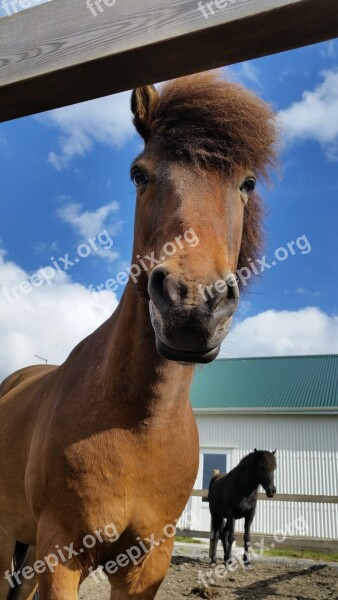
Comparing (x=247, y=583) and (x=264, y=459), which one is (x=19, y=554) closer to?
(x=247, y=583)

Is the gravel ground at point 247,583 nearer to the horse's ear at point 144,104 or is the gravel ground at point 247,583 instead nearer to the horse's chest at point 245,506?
the horse's chest at point 245,506

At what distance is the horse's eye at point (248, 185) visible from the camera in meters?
2.58

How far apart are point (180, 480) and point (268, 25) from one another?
217cm

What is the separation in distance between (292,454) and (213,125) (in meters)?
16.9

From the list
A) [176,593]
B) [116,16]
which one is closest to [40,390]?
[116,16]

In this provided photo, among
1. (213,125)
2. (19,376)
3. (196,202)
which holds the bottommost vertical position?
(19,376)

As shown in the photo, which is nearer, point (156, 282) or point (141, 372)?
point (156, 282)

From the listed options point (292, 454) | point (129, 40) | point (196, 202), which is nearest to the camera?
point (129, 40)

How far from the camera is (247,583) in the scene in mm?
7633

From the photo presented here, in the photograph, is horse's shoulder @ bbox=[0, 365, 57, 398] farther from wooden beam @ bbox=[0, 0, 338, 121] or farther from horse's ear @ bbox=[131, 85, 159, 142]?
wooden beam @ bbox=[0, 0, 338, 121]

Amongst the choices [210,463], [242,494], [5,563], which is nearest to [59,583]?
[5,563]

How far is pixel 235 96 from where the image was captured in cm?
260

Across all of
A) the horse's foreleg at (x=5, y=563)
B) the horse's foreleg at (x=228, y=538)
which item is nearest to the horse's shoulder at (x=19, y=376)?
the horse's foreleg at (x=5, y=563)

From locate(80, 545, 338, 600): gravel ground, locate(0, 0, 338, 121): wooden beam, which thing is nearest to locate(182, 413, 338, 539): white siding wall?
locate(80, 545, 338, 600): gravel ground
